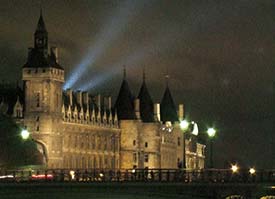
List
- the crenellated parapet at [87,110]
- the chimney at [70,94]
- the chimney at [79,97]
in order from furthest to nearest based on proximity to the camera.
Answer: the chimney at [79,97] → the chimney at [70,94] → the crenellated parapet at [87,110]

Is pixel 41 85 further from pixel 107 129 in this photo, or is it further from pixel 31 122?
pixel 107 129

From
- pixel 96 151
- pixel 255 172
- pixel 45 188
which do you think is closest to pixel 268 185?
pixel 255 172

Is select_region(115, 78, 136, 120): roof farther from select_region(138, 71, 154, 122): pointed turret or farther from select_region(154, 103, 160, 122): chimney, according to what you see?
select_region(154, 103, 160, 122): chimney

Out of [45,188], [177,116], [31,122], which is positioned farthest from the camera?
[177,116]

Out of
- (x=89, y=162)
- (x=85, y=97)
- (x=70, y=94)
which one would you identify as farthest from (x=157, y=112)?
(x=70, y=94)

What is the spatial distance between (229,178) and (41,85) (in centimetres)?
6924

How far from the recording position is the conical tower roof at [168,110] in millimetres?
194750

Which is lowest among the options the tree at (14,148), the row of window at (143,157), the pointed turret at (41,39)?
the tree at (14,148)

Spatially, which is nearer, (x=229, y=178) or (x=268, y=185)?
(x=268, y=185)

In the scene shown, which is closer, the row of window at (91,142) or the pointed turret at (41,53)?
the pointed turret at (41,53)

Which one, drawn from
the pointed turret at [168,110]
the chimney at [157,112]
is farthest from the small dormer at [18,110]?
the pointed turret at [168,110]

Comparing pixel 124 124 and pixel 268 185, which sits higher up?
pixel 124 124

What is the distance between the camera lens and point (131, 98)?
182625mm

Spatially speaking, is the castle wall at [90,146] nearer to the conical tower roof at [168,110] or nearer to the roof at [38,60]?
the roof at [38,60]
